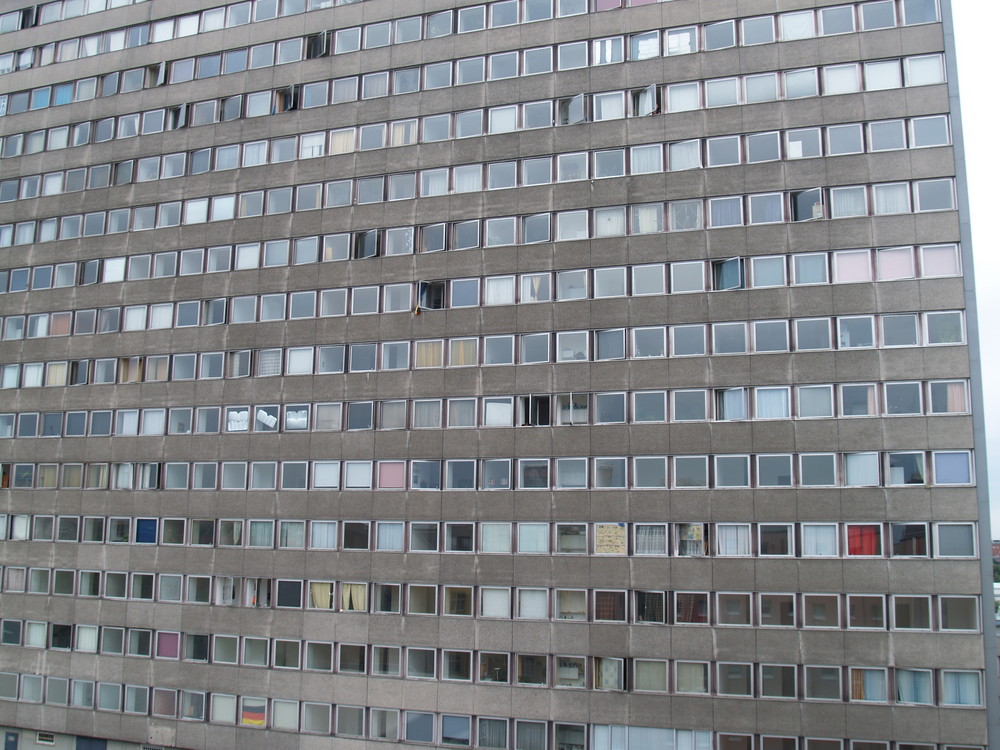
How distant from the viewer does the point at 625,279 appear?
35.6m

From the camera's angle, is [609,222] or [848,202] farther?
[609,222]

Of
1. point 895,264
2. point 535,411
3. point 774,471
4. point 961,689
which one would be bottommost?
point 961,689

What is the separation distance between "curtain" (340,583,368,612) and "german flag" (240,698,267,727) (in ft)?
18.9

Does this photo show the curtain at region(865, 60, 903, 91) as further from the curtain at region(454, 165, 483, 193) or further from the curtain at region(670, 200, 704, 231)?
the curtain at region(454, 165, 483, 193)

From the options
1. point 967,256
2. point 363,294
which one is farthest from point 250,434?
point 967,256

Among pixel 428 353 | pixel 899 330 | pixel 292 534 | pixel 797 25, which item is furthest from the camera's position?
pixel 292 534

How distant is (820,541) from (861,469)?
3.11m

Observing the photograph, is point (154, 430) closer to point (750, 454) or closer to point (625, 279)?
point (625, 279)

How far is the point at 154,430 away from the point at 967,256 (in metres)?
36.6

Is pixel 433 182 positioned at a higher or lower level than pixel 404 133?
lower

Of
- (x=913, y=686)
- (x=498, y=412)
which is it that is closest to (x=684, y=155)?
(x=498, y=412)

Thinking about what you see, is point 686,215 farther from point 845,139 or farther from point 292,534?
point 292,534

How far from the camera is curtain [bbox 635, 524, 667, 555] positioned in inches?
1325

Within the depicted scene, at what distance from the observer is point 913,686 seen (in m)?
30.8
